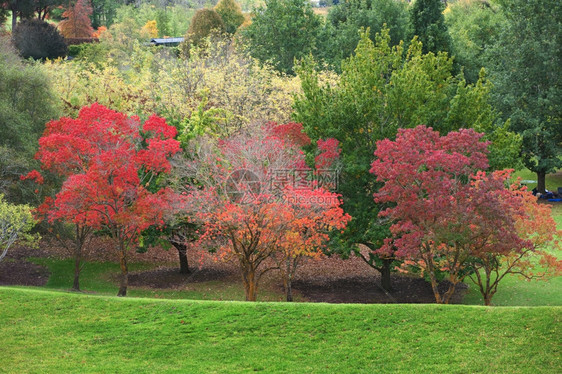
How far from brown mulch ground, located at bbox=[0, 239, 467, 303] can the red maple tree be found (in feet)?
10.8

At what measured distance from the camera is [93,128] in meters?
23.1

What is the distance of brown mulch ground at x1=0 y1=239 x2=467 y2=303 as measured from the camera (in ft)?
83.8

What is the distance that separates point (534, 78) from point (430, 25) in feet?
27.6

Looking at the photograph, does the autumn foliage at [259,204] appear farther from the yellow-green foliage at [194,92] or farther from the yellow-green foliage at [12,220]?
the yellow-green foliage at [194,92]

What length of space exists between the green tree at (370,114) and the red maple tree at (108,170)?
20.3 ft

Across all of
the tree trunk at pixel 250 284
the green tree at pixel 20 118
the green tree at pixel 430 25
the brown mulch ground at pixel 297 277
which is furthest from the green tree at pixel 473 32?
the green tree at pixel 20 118

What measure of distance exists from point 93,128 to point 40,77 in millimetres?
6410

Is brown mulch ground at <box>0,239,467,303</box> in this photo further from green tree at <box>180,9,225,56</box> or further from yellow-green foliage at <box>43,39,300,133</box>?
green tree at <box>180,9,225,56</box>

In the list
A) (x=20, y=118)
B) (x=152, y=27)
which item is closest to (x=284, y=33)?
(x=20, y=118)

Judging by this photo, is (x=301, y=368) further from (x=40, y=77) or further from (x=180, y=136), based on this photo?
(x=40, y=77)

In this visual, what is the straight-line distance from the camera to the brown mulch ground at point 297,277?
25.5m

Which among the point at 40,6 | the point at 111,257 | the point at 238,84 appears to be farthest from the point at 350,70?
the point at 40,6

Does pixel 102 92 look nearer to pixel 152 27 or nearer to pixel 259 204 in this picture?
pixel 259 204

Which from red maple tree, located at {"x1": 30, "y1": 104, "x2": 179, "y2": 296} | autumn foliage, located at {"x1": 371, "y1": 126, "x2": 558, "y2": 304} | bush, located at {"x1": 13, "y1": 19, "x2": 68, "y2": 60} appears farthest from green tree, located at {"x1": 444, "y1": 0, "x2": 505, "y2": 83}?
bush, located at {"x1": 13, "y1": 19, "x2": 68, "y2": 60}
